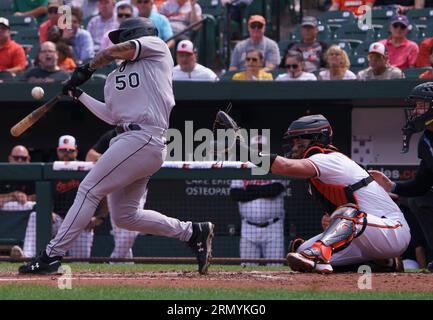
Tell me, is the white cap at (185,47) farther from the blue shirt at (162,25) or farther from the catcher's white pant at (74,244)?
the catcher's white pant at (74,244)

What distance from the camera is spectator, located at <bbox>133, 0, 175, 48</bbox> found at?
1175cm

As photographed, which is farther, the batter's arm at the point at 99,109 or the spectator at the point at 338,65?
the spectator at the point at 338,65

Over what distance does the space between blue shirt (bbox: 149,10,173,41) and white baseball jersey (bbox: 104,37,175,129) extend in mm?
5375

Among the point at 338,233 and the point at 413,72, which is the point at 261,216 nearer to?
the point at 413,72

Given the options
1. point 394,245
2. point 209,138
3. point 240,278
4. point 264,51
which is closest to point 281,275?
point 240,278

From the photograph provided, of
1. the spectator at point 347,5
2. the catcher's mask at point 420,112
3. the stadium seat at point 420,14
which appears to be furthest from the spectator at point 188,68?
the catcher's mask at point 420,112

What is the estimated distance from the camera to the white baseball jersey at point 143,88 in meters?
6.39

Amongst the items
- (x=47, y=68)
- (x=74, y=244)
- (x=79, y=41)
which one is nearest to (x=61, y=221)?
(x=74, y=244)

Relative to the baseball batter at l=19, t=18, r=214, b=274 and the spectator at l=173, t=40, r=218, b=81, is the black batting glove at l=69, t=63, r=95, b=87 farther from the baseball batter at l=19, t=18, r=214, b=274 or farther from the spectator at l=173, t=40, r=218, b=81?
the spectator at l=173, t=40, r=218, b=81

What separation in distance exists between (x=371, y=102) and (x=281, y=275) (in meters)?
4.60

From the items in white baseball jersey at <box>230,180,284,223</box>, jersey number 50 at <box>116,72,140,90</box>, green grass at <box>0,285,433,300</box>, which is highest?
jersey number 50 at <box>116,72,140,90</box>

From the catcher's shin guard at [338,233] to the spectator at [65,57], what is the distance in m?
5.70

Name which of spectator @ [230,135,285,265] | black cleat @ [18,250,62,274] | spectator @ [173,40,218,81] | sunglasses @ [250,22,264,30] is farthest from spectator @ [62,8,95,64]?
black cleat @ [18,250,62,274]
